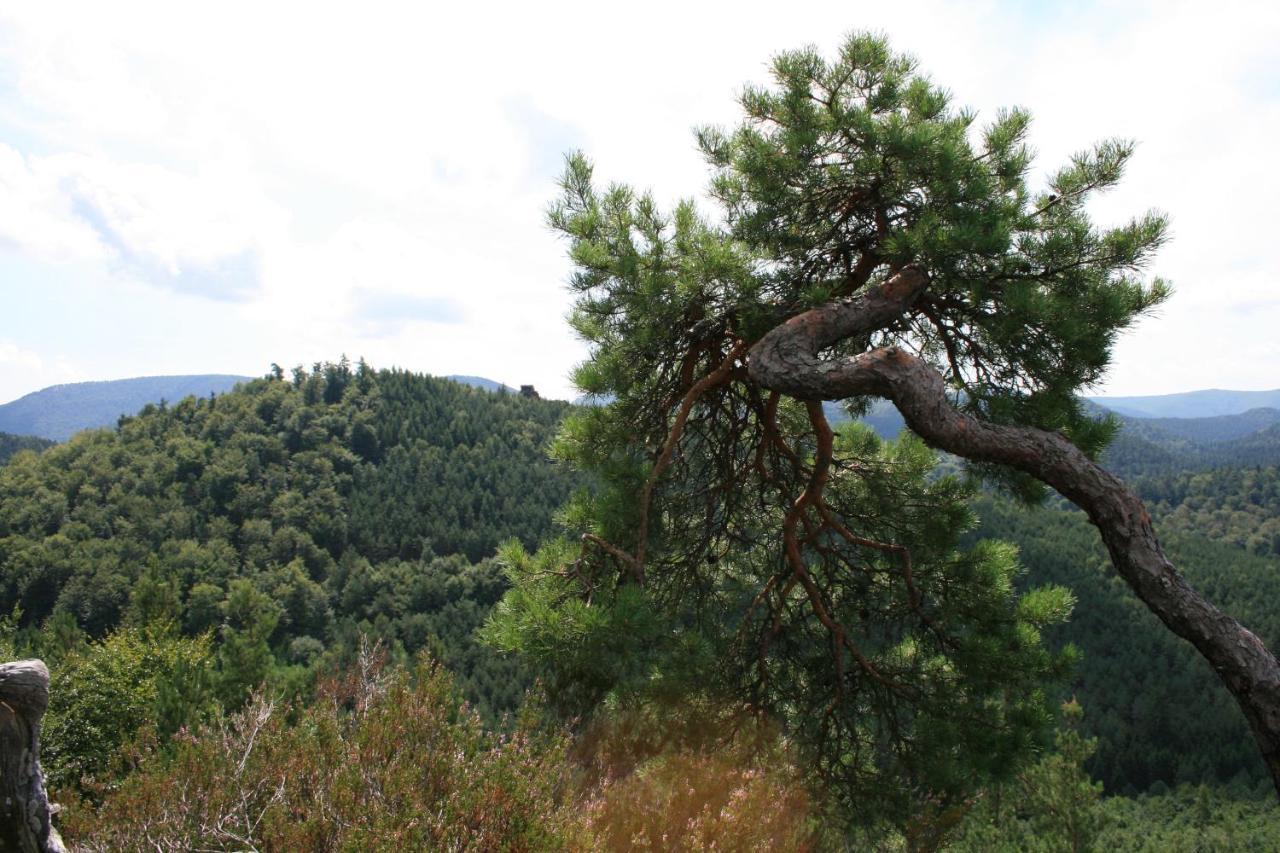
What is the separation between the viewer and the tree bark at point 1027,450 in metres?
2.20

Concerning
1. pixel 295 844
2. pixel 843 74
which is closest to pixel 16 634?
pixel 295 844

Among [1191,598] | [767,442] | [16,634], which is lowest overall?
[16,634]

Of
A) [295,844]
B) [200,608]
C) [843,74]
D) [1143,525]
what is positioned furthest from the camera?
[200,608]

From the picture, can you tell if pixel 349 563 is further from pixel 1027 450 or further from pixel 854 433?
pixel 1027 450

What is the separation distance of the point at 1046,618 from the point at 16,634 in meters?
32.3

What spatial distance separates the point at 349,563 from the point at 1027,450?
74.9 m

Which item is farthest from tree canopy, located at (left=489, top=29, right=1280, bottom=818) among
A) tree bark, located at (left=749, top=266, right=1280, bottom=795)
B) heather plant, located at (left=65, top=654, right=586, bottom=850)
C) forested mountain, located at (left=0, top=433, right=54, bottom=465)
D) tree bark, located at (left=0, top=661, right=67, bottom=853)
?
forested mountain, located at (left=0, top=433, right=54, bottom=465)

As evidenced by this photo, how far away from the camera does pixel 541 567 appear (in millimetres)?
3402

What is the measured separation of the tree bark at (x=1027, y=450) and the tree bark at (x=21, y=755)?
9.78ft

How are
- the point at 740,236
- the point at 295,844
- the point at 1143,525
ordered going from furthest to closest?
1. the point at 740,236
2. the point at 295,844
3. the point at 1143,525

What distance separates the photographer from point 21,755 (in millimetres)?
2787

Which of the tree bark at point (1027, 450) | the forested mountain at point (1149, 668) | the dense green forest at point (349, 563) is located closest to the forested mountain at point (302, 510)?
the dense green forest at point (349, 563)

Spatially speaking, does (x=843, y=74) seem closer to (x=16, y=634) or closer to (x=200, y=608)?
(x=16, y=634)

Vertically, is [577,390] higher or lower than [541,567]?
higher
